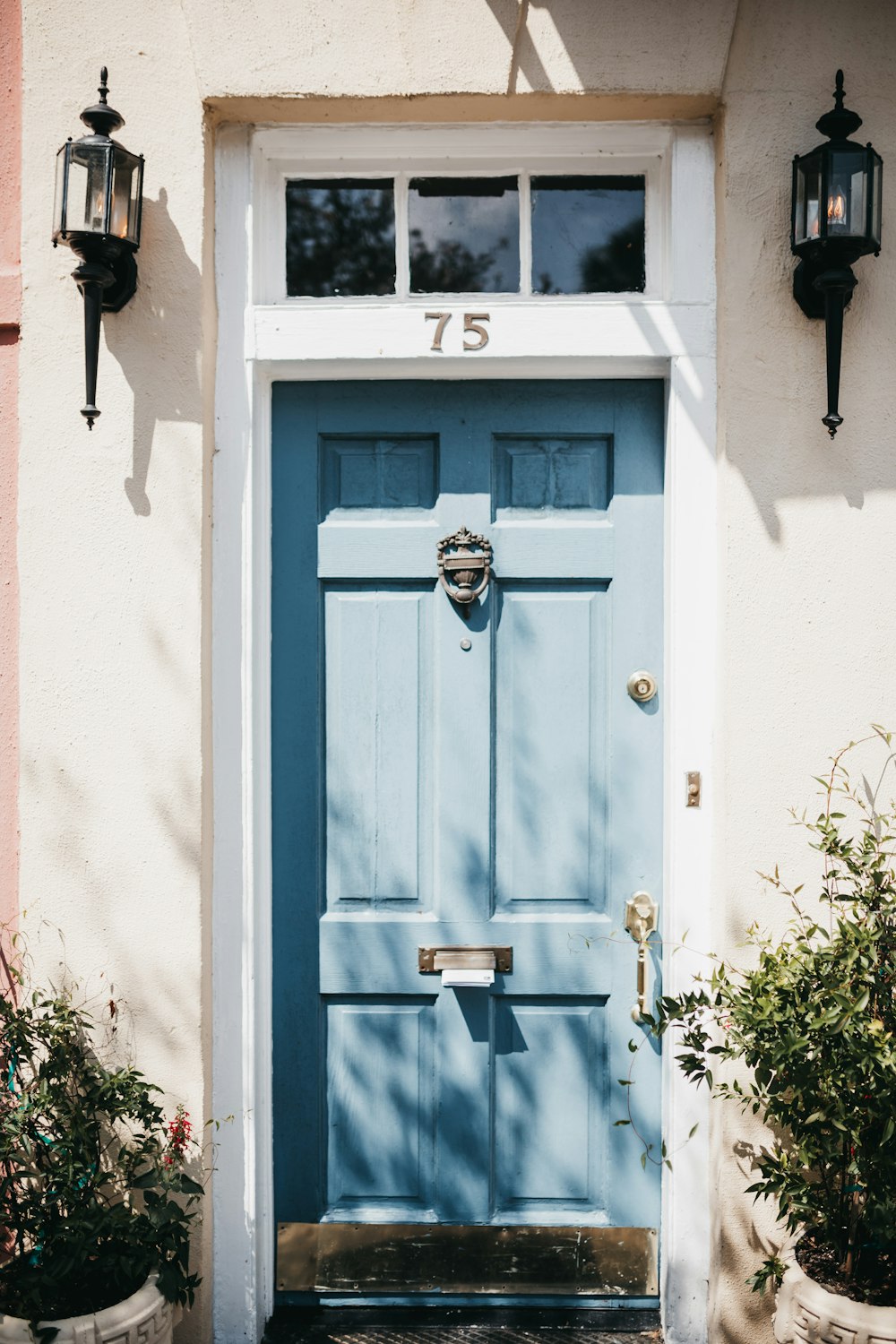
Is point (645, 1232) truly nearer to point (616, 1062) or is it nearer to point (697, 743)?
point (616, 1062)

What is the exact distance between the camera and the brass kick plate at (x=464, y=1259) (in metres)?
2.79

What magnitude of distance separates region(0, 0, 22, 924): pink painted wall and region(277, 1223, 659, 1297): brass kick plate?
4.12ft

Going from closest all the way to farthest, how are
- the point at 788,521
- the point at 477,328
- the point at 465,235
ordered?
1. the point at 788,521
2. the point at 477,328
3. the point at 465,235

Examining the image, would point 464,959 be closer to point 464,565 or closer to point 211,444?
point 464,565

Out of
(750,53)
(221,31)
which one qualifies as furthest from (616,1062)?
(221,31)

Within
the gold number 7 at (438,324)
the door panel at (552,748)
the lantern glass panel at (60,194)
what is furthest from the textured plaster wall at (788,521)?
the lantern glass panel at (60,194)

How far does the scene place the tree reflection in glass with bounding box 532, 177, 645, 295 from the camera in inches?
110

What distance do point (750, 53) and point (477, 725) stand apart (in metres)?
1.84

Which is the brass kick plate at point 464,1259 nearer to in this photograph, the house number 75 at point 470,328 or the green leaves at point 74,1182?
the green leaves at point 74,1182

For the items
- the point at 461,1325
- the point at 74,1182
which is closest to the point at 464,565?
the point at 74,1182

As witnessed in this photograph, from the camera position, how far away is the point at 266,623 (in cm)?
280

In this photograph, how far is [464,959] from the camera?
2.78 m

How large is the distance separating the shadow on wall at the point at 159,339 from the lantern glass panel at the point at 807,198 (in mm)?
1505

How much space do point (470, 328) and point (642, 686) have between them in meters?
1.06
